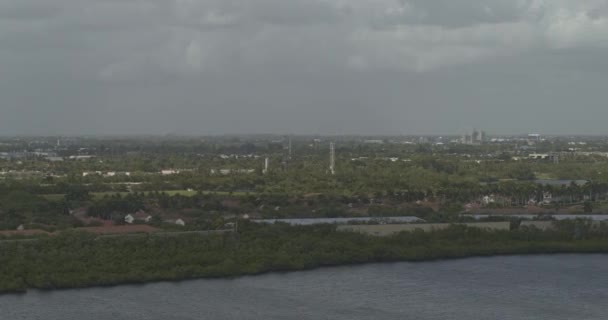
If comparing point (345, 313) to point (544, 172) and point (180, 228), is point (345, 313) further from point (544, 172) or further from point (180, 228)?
point (544, 172)

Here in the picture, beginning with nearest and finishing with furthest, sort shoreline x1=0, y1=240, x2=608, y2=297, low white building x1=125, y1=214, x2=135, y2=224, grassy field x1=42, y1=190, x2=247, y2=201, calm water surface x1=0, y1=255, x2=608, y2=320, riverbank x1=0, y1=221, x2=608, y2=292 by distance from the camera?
calm water surface x1=0, y1=255, x2=608, y2=320 < riverbank x1=0, y1=221, x2=608, y2=292 < shoreline x1=0, y1=240, x2=608, y2=297 < low white building x1=125, y1=214, x2=135, y2=224 < grassy field x1=42, y1=190, x2=247, y2=201

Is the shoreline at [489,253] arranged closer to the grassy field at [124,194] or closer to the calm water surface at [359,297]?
the calm water surface at [359,297]

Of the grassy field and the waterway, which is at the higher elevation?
the grassy field

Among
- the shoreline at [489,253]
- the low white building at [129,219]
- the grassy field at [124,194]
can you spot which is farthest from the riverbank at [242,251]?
the grassy field at [124,194]

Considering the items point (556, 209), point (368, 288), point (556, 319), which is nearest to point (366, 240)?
point (368, 288)

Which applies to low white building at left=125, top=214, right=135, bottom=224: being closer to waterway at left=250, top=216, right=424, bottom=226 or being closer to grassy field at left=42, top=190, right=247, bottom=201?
waterway at left=250, top=216, right=424, bottom=226

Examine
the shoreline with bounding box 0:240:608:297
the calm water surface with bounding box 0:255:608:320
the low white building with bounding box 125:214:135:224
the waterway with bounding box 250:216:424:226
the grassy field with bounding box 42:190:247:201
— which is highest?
the grassy field with bounding box 42:190:247:201

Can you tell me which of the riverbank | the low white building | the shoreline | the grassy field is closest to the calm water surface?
the shoreline

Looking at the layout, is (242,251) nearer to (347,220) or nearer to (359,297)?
(359,297)
